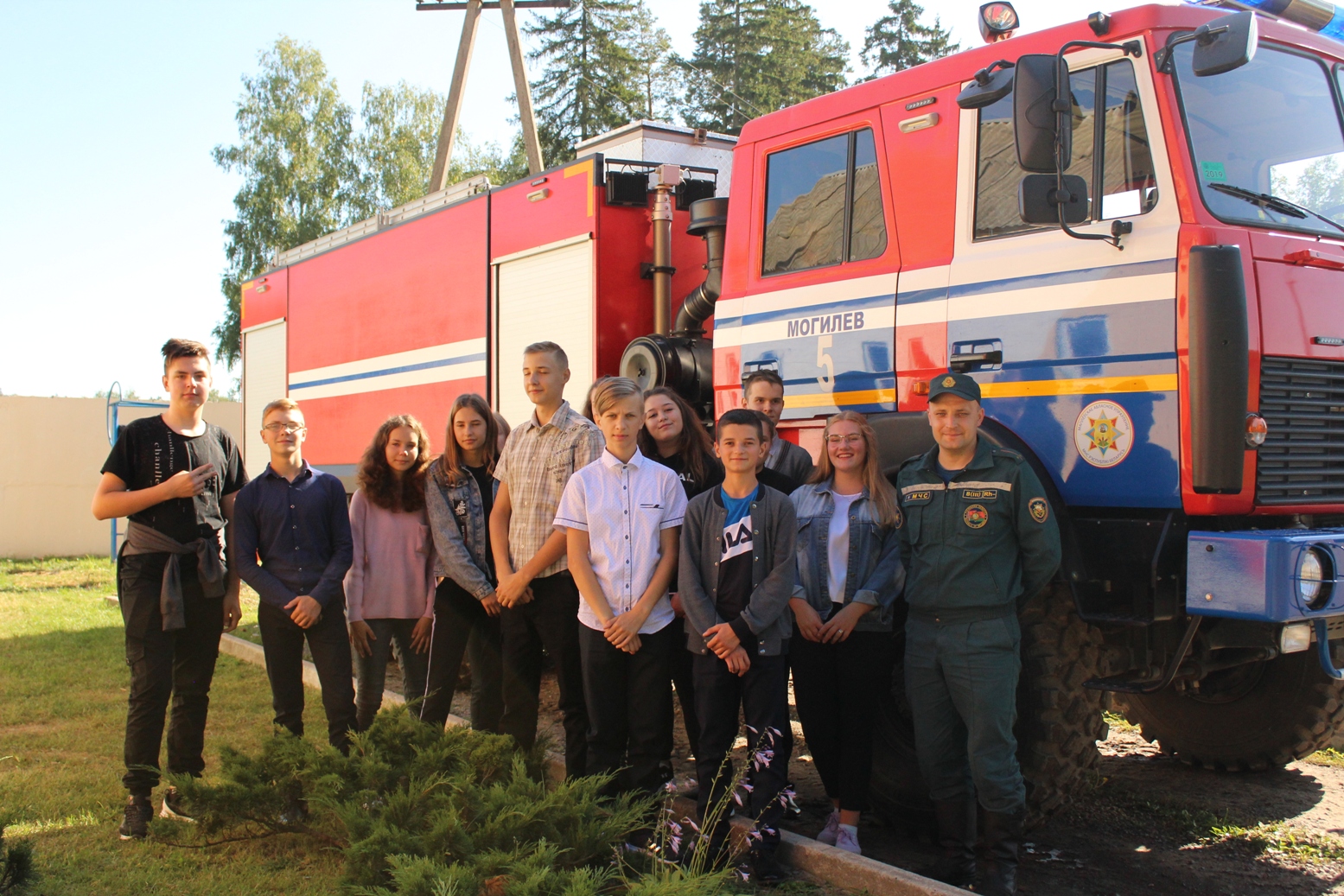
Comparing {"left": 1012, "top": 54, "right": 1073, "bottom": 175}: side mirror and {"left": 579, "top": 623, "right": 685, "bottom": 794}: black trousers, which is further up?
{"left": 1012, "top": 54, "right": 1073, "bottom": 175}: side mirror

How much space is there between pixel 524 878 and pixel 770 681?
1127 millimetres

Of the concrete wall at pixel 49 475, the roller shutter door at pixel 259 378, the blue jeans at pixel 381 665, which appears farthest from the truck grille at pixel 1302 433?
the concrete wall at pixel 49 475

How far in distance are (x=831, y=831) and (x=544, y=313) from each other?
3508 millimetres

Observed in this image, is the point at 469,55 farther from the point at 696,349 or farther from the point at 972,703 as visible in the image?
the point at 972,703

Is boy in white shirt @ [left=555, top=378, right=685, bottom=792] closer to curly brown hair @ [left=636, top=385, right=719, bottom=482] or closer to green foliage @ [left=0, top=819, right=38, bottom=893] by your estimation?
curly brown hair @ [left=636, top=385, right=719, bottom=482]

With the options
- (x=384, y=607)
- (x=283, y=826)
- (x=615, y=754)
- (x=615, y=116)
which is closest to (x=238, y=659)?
(x=384, y=607)

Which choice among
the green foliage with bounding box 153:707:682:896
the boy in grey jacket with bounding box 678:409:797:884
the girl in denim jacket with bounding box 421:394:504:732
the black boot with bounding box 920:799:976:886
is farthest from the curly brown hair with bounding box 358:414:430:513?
the black boot with bounding box 920:799:976:886

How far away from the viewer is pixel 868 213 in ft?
15.0

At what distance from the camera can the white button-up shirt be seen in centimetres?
384

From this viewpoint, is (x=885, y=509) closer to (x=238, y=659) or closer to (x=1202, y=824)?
(x=1202, y=824)

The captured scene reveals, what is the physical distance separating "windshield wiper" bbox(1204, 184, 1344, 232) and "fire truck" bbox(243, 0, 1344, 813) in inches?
0.6

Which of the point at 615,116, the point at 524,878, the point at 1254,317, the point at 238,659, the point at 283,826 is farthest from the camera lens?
the point at 615,116

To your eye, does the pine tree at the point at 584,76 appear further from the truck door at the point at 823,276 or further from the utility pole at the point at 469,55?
the truck door at the point at 823,276

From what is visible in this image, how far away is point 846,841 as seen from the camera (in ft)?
12.7
